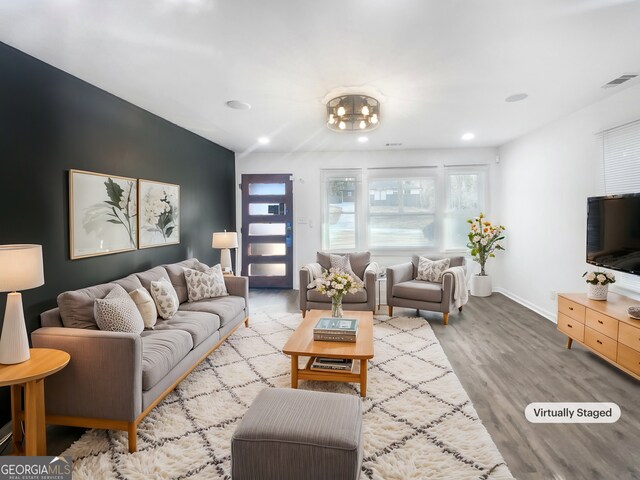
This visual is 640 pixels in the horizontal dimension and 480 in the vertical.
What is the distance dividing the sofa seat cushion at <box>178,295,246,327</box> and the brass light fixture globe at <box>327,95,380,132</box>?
85.7 inches

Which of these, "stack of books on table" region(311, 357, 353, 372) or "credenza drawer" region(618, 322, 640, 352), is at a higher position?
"credenza drawer" region(618, 322, 640, 352)

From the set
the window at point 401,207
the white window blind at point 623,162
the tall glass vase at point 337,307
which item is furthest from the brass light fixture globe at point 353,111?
the window at point 401,207

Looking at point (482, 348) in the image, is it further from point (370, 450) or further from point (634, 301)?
point (370, 450)

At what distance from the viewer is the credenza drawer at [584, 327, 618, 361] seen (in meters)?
2.84

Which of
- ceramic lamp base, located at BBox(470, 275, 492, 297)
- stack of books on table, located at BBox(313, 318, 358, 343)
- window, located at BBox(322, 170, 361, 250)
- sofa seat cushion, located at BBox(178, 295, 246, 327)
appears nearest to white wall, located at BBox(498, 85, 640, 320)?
ceramic lamp base, located at BBox(470, 275, 492, 297)

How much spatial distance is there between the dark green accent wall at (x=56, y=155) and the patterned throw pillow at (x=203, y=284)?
1.78 ft

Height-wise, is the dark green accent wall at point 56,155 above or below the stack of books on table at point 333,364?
above

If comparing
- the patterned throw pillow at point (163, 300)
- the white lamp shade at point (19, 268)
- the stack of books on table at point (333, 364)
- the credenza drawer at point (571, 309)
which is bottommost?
the stack of books on table at point (333, 364)

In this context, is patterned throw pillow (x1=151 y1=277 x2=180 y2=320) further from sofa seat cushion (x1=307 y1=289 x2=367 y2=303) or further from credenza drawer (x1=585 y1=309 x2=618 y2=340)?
credenza drawer (x1=585 y1=309 x2=618 y2=340)

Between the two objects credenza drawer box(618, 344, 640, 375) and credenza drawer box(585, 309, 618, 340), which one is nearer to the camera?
credenza drawer box(618, 344, 640, 375)

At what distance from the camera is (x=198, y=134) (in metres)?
4.99

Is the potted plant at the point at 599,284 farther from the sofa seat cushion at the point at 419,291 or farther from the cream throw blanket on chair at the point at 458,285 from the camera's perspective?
the sofa seat cushion at the point at 419,291

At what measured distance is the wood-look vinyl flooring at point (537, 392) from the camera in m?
Answer: 1.93

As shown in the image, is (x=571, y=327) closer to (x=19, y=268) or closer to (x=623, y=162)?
(x=623, y=162)
